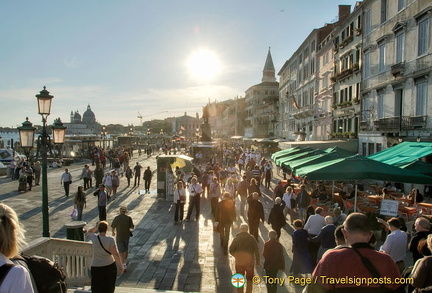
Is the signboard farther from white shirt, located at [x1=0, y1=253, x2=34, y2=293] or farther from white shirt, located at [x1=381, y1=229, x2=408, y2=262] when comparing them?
white shirt, located at [x1=0, y1=253, x2=34, y2=293]

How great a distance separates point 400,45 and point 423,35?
96.4 inches

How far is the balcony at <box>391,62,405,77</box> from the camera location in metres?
17.9

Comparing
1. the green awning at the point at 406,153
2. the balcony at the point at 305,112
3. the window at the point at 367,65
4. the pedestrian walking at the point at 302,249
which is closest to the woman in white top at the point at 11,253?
the pedestrian walking at the point at 302,249

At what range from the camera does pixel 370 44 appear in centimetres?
2238

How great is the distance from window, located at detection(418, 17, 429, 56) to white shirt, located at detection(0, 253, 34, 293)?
60.4ft

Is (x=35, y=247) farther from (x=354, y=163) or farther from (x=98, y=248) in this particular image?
(x=354, y=163)

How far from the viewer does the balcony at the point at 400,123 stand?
16.2 meters

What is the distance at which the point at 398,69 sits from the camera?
59.4 feet

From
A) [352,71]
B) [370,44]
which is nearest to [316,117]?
[352,71]

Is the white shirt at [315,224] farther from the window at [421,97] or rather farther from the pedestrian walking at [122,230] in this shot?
the window at [421,97]

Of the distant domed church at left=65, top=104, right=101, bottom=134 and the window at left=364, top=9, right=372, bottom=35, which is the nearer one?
the window at left=364, top=9, right=372, bottom=35

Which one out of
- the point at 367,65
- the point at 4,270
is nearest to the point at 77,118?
the point at 367,65

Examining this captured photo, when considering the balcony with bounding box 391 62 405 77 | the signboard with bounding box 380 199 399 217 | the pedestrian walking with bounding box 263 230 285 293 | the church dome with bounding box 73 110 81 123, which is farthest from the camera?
the church dome with bounding box 73 110 81 123

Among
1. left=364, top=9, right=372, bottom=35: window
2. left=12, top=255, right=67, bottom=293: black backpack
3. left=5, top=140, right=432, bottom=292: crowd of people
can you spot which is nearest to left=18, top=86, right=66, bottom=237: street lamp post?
left=5, top=140, right=432, bottom=292: crowd of people
